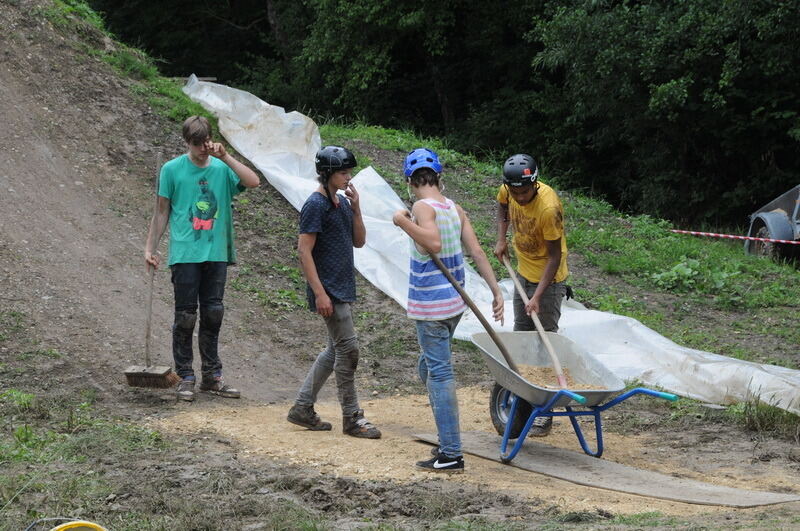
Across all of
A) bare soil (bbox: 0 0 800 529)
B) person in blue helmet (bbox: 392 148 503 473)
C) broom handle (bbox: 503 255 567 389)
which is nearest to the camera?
bare soil (bbox: 0 0 800 529)

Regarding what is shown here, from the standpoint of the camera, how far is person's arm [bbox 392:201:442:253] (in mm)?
4762

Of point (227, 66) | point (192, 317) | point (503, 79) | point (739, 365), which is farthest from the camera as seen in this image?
point (227, 66)

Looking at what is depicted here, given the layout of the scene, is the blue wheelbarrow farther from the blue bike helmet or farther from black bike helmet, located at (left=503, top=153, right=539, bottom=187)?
the blue bike helmet

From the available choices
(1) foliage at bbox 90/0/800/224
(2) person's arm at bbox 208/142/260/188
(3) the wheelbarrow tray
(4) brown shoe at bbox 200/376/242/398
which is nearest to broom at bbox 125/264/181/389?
(4) brown shoe at bbox 200/376/242/398

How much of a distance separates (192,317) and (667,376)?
339cm

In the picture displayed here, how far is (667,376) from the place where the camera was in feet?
22.7

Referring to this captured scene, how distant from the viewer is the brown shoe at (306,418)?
5.67 meters

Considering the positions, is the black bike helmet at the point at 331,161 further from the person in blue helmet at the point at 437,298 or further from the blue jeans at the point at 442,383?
the blue jeans at the point at 442,383

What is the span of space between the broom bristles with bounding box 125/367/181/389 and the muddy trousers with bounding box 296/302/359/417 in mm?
1021

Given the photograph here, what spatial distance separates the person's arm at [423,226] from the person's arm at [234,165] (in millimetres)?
1627

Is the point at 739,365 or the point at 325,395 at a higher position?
the point at 739,365

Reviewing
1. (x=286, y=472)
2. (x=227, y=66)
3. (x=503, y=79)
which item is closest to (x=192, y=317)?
(x=286, y=472)

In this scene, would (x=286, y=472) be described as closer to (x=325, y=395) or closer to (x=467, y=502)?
(x=467, y=502)

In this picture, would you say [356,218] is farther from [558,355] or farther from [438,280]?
[558,355]
